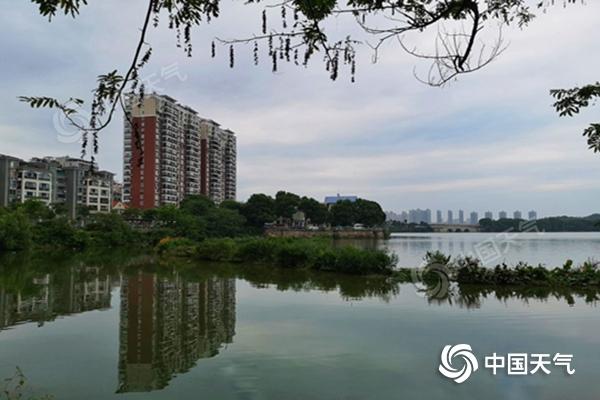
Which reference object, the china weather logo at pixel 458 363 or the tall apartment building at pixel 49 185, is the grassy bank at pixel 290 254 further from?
the tall apartment building at pixel 49 185

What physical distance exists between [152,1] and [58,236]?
32635 millimetres

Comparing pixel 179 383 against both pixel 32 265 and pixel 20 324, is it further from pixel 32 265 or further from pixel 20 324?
pixel 32 265

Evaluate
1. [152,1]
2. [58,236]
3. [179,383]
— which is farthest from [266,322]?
[58,236]

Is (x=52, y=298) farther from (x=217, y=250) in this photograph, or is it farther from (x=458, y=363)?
(x=217, y=250)

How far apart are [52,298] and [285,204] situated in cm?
4263

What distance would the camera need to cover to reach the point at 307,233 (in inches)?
2077

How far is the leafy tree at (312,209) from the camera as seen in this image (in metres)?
58.6

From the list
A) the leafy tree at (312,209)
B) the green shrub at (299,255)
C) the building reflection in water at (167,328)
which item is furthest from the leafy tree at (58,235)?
the leafy tree at (312,209)

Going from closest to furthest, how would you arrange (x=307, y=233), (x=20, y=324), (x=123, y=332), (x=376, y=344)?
1. (x=376, y=344)
2. (x=123, y=332)
3. (x=20, y=324)
4. (x=307, y=233)

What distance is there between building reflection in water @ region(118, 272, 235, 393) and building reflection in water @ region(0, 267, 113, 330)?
78 cm

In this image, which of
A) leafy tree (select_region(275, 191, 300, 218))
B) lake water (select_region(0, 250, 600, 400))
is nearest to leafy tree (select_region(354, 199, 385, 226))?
leafy tree (select_region(275, 191, 300, 218))

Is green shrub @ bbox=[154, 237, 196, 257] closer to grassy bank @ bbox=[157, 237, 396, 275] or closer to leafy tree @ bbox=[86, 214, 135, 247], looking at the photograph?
grassy bank @ bbox=[157, 237, 396, 275]

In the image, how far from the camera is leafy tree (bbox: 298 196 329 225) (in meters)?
58.6

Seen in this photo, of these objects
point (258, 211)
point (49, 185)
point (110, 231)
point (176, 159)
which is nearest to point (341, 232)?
point (258, 211)
